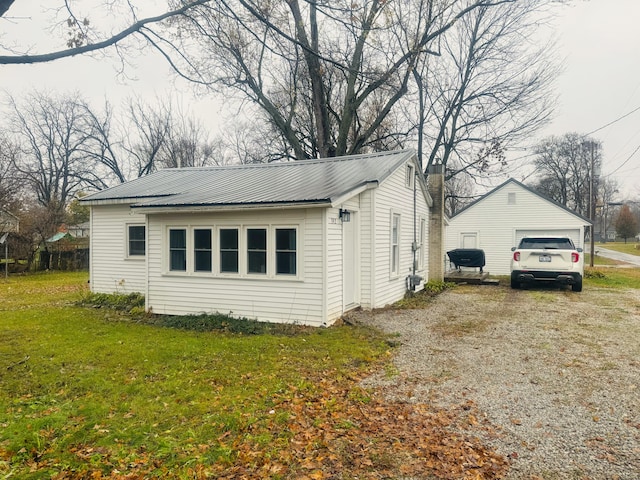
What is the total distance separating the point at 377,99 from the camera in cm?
2341

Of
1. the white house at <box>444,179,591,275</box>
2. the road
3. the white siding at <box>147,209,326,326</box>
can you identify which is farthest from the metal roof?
the road

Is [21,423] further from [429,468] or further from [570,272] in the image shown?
[570,272]

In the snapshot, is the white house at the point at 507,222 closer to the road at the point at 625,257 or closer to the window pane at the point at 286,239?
A: the road at the point at 625,257

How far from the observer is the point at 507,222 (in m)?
21.6

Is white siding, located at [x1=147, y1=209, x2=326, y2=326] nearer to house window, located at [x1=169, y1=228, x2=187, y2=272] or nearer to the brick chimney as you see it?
house window, located at [x1=169, y1=228, x2=187, y2=272]

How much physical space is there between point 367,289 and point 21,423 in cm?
736

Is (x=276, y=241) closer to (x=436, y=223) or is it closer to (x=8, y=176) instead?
(x=436, y=223)

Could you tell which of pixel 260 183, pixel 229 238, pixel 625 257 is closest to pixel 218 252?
pixel 229 238

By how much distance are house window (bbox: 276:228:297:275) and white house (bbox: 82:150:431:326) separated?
0.02m

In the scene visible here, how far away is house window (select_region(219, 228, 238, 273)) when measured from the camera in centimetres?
905

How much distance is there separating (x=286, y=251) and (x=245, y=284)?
1.22 metres

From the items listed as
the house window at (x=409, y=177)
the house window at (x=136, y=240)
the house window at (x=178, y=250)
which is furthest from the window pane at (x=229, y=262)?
the house window at (x=409, y=177)

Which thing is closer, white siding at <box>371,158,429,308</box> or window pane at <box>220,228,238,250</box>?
window pane at <box>220,228,238,250</box>

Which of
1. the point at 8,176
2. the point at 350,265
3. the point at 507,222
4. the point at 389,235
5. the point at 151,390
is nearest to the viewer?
the point at 151,390
